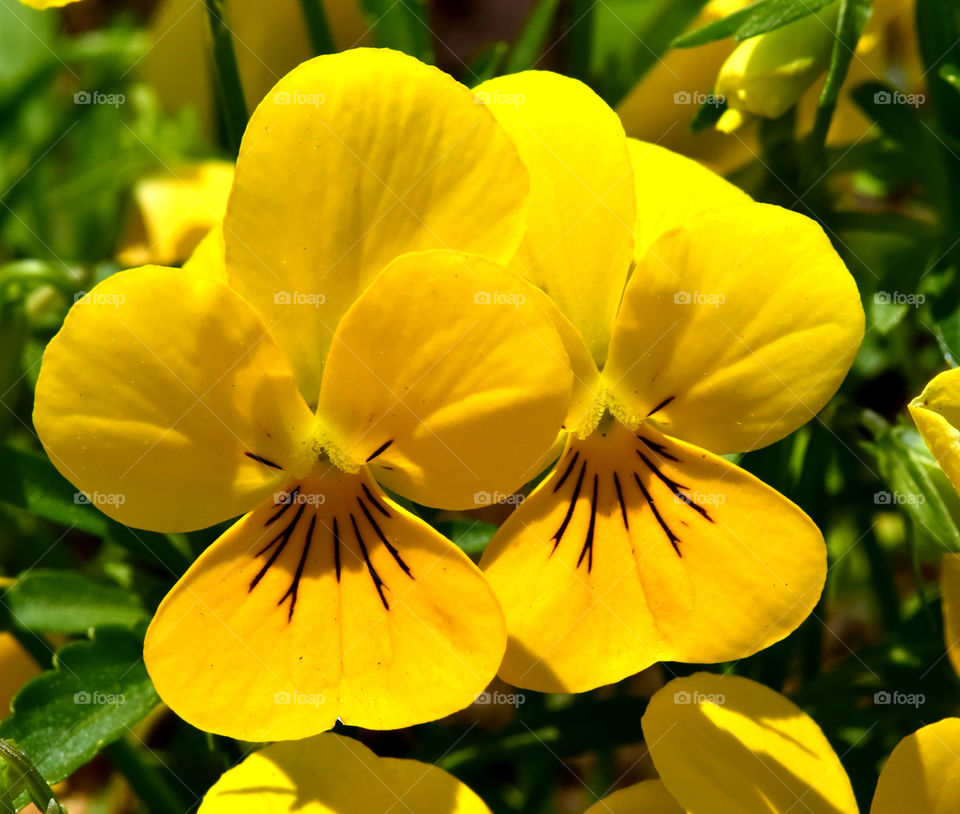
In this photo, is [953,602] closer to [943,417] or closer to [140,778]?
[943,417]

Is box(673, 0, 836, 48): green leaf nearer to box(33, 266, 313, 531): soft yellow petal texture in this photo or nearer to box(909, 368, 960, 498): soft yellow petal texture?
box(909, 368, 960, 498): soft yellow petal texture

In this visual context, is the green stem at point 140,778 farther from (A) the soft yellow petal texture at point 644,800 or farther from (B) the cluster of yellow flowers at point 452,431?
(A) the soft yellow petal texture at point 644,800

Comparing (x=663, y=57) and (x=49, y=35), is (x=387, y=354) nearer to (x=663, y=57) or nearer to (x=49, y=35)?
(x=663, y=57)

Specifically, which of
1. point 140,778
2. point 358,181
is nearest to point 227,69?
point 358,181

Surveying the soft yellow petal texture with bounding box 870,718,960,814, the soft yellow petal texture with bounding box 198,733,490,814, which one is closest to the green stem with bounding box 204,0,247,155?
the soft yellow petal texture with bounding box 198,733,490,814

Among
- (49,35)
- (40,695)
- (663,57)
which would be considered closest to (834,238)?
(663,57)

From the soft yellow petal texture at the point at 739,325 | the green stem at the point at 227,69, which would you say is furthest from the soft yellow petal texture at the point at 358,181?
the green stem at the point at 227,69
